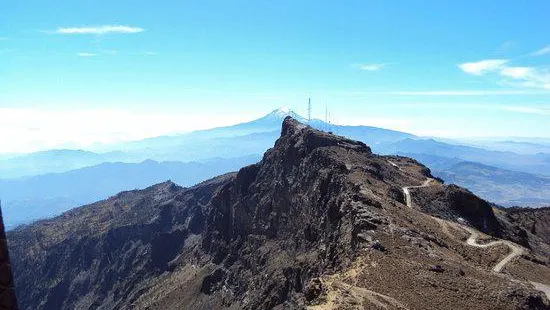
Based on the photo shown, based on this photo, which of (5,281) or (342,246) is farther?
(342,246)

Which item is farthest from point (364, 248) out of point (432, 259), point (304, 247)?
point (304, 247)

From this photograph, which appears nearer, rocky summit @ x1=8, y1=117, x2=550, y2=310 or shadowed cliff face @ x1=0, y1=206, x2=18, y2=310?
shadowed cliff face @ x1=0, y1=206, x2=18, y2=310

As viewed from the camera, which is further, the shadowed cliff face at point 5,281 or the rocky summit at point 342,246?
the rocky summit at point 342,246

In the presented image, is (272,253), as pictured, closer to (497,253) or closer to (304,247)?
(304,247)

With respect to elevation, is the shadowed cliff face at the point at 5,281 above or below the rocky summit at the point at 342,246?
above

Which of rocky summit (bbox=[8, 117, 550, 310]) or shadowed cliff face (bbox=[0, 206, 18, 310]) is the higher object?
shadowed cliff face (bbox=[0, 206, 18, 310])
